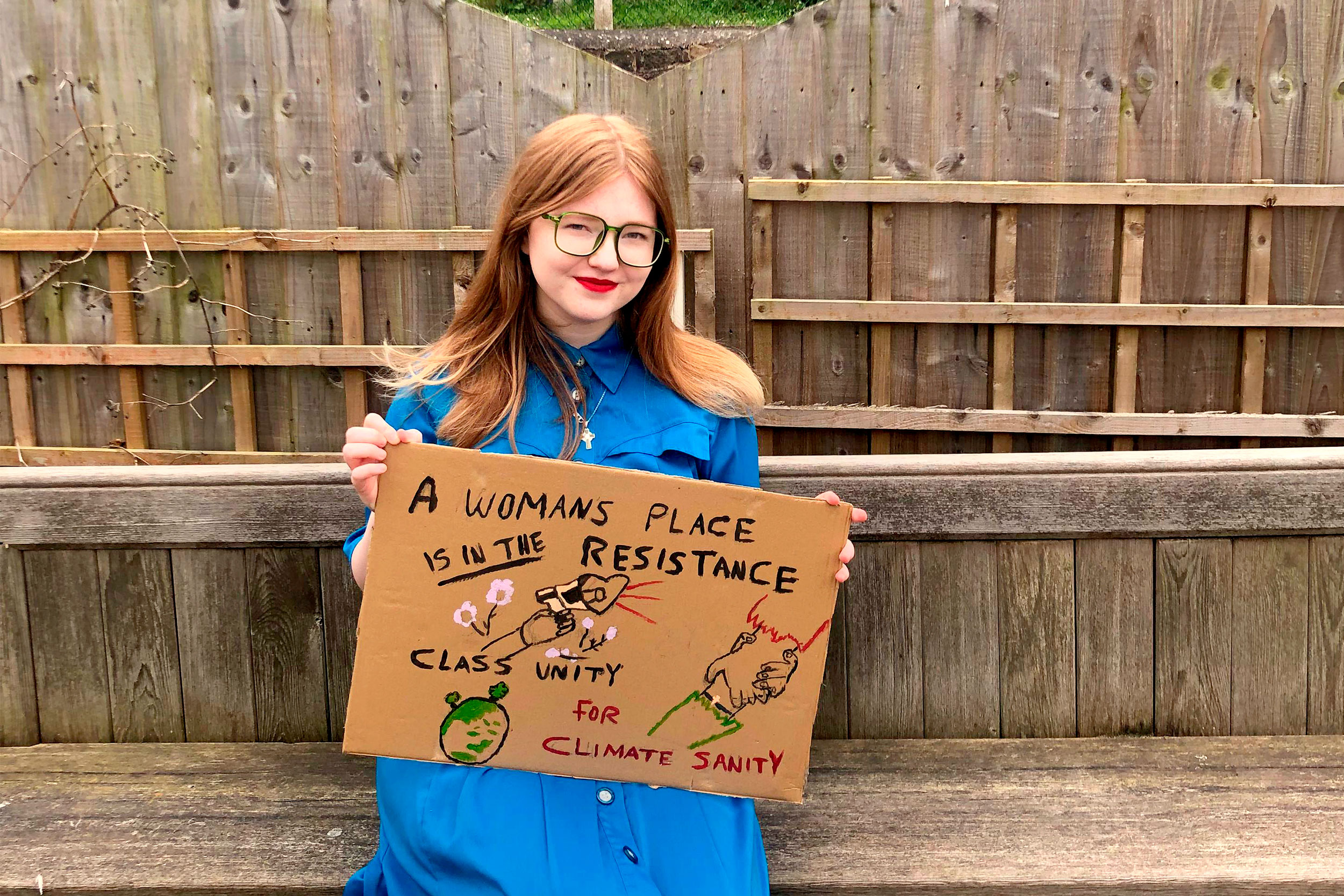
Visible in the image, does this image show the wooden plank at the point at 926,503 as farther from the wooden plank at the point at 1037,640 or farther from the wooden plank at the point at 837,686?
the wooden plank at the point at 837,686

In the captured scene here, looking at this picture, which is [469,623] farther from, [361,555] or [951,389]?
[951,389]

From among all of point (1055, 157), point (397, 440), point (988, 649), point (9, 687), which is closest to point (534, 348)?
point (397, 440)

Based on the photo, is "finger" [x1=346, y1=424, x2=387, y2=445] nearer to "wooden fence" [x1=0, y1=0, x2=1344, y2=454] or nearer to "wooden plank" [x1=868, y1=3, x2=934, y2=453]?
"wooden fence" [x1=0, y1=0, x2=1344, y2=454]

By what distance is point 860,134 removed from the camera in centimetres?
396

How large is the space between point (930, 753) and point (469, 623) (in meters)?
0.98

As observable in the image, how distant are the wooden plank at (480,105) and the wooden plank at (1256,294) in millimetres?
2665

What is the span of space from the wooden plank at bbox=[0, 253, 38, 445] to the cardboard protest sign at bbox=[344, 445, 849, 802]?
12.0 feet

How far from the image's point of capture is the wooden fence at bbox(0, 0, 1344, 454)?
12.7ft

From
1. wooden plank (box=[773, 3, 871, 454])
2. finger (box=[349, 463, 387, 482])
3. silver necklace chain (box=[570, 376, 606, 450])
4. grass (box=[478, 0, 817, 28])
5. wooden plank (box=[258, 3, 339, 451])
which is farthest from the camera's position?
grass (box=[478, 0, 817, 28])

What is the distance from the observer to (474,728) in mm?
1323

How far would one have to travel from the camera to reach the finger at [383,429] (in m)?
1.29

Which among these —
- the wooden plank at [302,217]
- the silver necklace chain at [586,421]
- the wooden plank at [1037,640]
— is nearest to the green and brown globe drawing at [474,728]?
the silver necklace chain at [586,421]

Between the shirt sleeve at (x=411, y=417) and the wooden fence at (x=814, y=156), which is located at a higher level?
the wooden fence at (x=814, y=156)

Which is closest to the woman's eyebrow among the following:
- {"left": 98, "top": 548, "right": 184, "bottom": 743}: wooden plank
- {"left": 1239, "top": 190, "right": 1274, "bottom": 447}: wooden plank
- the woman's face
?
the woman's face
